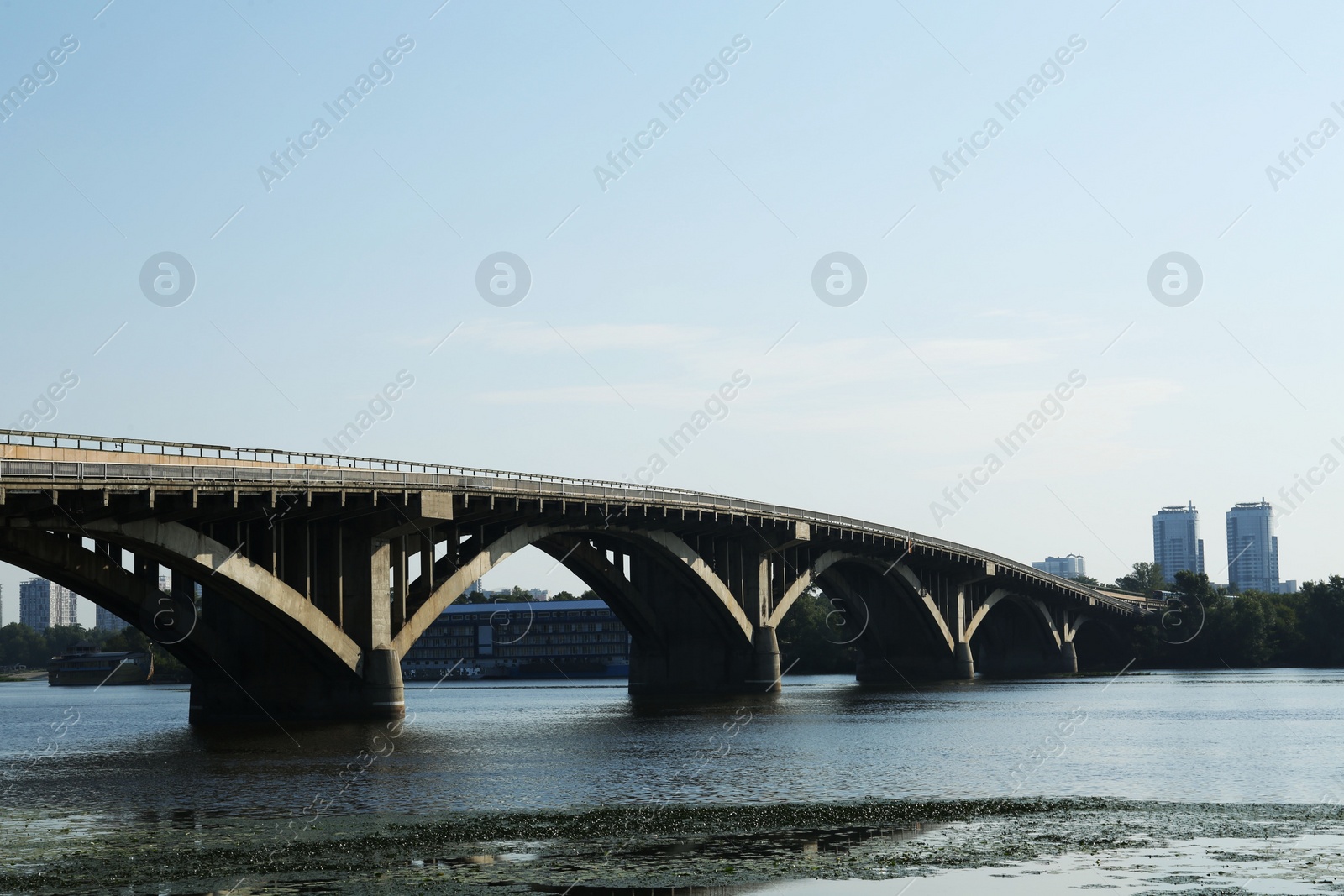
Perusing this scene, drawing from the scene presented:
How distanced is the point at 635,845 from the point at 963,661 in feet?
357

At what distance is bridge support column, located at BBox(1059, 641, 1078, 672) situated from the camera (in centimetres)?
15425

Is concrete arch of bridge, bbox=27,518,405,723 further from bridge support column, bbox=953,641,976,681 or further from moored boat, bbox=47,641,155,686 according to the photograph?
moored boat, bbox=47,641,155,686

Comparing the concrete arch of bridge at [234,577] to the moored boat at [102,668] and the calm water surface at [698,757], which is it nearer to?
the calm water surface at [698,757]

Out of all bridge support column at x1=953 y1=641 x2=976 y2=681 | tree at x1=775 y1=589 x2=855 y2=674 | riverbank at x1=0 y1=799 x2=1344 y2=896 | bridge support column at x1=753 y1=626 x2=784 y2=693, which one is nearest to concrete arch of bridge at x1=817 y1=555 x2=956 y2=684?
bridge support column at x1=953 y1=641 x2=976 y2=681

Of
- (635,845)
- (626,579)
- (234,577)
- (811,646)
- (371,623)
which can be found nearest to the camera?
(635,845)

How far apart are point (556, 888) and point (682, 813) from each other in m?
8.94

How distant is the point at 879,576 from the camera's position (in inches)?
4727

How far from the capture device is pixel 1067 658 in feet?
512

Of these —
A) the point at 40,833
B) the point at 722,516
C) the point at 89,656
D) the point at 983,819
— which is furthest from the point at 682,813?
the point at 89,656

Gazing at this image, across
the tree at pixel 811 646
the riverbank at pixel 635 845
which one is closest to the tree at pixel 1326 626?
the tree at pixel 811 646

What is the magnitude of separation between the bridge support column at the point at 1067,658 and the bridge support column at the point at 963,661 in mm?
26861

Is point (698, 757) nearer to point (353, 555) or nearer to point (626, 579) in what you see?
point (353, 555)

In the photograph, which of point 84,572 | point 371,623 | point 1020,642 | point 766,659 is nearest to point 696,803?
point 84,572

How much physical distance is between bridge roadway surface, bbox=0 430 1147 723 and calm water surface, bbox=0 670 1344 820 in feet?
14.0
